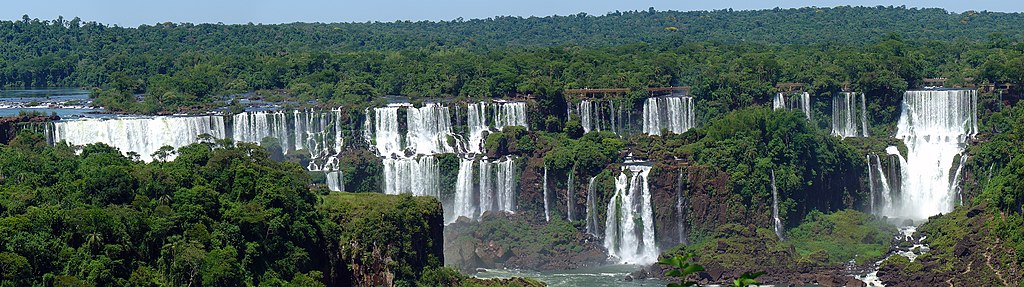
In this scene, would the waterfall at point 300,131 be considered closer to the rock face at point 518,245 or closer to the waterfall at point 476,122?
the waterfall at point 476,122

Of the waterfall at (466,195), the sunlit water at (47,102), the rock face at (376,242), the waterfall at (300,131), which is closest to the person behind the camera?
the rock face at (376,242)

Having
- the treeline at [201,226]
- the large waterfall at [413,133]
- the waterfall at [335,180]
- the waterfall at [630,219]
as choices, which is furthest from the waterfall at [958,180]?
the treeline at [201,226]

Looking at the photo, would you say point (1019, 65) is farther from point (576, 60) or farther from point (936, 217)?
point (576, 60)

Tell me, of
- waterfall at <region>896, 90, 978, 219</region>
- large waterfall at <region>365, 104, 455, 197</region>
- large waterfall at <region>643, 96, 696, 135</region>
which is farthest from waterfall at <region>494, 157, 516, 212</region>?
waterfall at <region>896, 90, 978, 219</region>

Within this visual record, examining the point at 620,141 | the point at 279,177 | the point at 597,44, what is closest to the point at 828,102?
the point at 620,141

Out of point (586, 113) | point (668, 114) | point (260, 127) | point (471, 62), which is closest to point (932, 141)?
point (668, 114)

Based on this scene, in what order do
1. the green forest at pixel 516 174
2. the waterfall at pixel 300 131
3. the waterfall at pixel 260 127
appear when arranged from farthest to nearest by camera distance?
the waterfall at pixel 300 131, the waterfall at pixel 260 127, the green forest at pixel 516 174
